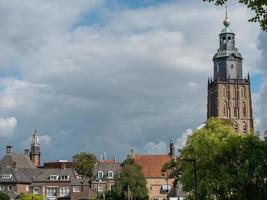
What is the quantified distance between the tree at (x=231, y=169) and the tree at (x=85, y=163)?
239 ft

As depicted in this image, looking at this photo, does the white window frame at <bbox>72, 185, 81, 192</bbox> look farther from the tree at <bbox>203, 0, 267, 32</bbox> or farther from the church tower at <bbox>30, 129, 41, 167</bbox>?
the tree at <bbox>203, 0, 267, 32</bbox>

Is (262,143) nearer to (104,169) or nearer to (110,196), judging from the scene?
(110,196)

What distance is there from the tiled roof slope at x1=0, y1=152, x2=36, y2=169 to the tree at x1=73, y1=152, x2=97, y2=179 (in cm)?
993

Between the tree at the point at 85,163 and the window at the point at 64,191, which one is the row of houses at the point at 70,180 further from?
the tree at the point at 85,163

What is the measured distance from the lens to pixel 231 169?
51.9 meters

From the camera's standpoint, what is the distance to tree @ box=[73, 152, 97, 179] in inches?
5015

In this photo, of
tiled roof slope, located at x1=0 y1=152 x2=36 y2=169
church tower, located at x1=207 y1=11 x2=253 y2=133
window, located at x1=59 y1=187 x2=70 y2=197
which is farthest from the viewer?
church tower, located at x1=207 y1=11 x2=253 y2=133

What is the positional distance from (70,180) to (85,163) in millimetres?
11703

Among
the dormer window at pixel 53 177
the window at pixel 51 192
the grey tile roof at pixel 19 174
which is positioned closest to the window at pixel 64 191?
the window at pixel 51 192

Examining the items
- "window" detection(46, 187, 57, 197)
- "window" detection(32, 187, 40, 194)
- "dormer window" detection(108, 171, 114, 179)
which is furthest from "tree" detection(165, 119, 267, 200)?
"window" detection(32, 187, 40, 194)

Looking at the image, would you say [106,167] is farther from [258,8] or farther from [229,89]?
[258,8]

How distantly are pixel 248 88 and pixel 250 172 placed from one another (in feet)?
360

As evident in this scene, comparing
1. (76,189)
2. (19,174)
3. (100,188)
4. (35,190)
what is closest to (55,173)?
(35,190)

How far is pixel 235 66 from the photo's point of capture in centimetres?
16088
